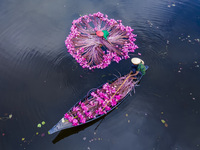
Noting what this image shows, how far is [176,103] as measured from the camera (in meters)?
5.68

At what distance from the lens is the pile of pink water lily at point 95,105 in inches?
184

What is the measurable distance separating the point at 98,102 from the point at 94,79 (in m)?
1.15

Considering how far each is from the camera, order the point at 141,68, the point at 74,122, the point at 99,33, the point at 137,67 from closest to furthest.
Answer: the point at 74,122 → the point at 141,68 → the point at 137,67 → the point at 99,33

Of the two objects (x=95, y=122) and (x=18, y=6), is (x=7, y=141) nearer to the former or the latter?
(x=95, y=122)

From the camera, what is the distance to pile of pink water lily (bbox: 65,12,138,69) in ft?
21.1

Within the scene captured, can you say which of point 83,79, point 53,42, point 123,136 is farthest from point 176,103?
point 53,42

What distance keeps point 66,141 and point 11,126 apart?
1722 mm

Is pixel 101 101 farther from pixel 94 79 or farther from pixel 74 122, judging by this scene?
pixel 94 79

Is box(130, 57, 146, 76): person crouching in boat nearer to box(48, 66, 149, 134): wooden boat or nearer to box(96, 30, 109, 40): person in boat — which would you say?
box(48, 66, 149, 134): wooden boat

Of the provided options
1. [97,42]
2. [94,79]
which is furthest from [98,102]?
[97,42]

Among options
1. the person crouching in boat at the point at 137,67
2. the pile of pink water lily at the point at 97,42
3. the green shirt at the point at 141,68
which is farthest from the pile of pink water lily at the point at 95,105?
the pile of pink water lily at the point at 97,42

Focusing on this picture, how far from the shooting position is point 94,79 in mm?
5957

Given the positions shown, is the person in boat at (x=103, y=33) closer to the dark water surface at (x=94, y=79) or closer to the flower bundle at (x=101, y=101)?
the dark water surface at (x=94, y=79)

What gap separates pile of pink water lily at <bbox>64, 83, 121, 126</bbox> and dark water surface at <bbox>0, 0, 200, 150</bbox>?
43cm
